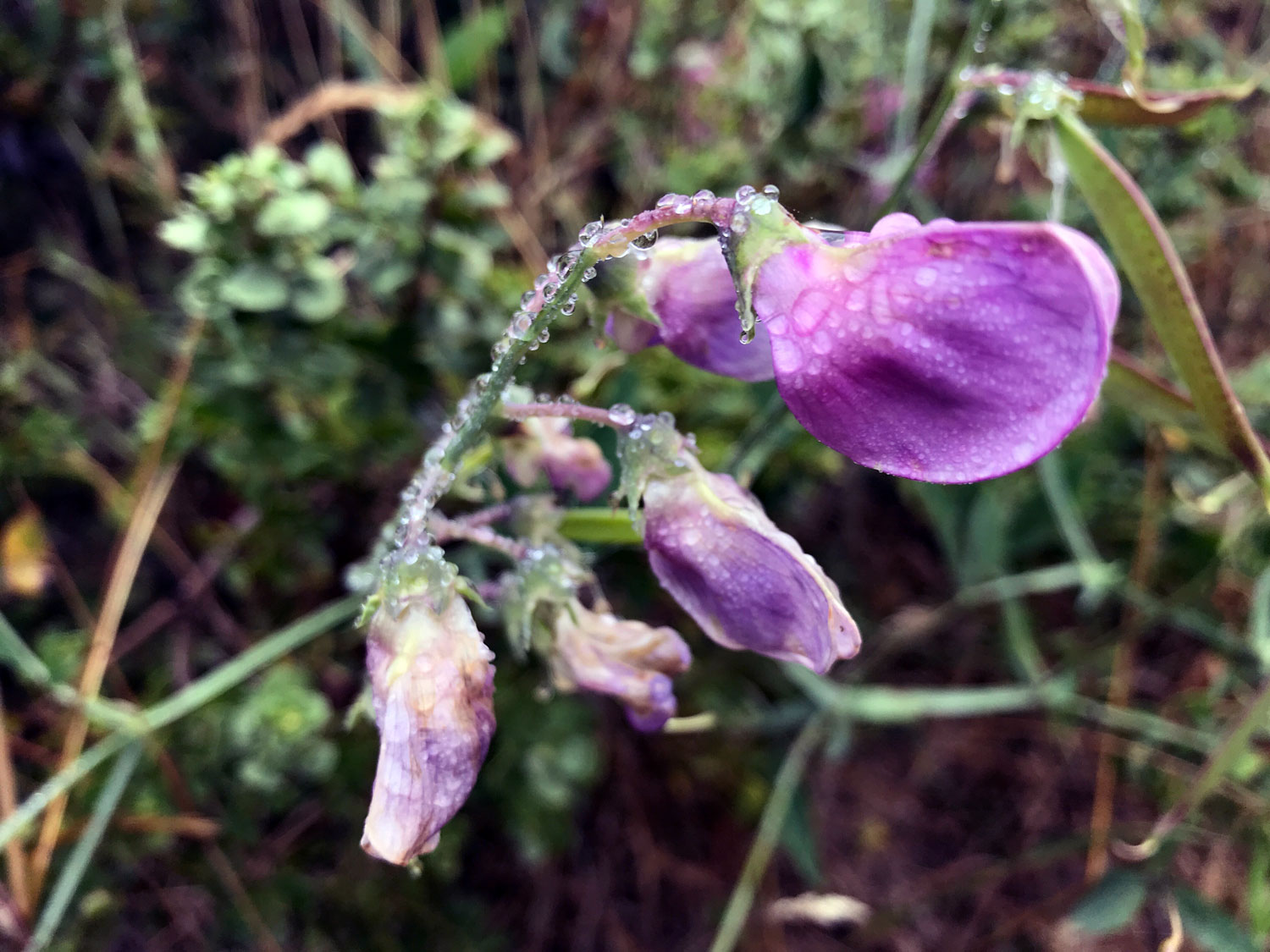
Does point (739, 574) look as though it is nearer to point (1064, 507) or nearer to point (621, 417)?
point (621, 417)

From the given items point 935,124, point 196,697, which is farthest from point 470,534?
point 196,697

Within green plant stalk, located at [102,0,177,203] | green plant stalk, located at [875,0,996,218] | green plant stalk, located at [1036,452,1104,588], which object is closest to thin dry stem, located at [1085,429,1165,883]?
green plant stalk, located at [1036,452,1104,588]

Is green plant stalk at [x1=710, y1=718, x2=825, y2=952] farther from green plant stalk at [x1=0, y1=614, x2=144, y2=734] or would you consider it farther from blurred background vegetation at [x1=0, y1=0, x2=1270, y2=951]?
green plant stalk at [x1=0, y1=614, x2=144, y2=734]

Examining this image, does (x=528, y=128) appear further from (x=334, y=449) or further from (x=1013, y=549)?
(x=1013, y=549)

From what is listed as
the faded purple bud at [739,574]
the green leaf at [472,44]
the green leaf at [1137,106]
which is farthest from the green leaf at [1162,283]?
the green leaf at [472,44]

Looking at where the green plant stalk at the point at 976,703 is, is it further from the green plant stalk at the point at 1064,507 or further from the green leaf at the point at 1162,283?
the green leaf at the point at 1162,283

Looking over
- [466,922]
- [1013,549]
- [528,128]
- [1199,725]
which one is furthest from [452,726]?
[528,128]
